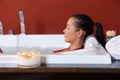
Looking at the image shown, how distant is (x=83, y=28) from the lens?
74.4 inches

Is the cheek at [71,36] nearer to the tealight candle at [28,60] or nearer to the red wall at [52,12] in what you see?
the tealight candle at [28,60]

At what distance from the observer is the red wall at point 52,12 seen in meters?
3.22

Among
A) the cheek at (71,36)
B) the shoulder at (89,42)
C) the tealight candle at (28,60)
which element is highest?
the cheek at (71,36)

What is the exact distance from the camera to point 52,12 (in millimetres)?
3256

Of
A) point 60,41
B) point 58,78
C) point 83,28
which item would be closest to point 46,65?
point 58,78

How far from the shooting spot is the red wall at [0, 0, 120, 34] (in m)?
3.22

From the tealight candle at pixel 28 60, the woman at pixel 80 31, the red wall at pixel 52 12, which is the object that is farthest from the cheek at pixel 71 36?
the red wall at pixel 52 12

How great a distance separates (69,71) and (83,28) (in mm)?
552

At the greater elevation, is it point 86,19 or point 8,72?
point 86,19

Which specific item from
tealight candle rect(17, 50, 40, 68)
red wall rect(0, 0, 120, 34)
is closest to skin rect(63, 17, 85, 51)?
→ tealight candle rect(17, 50, 40, 68)

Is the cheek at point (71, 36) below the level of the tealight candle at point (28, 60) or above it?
above

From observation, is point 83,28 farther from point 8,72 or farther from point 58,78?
point 8,72

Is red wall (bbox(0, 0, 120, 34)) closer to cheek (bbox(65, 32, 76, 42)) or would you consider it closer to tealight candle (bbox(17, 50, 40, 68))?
cheek (bbox(65, 32, 76, 42))

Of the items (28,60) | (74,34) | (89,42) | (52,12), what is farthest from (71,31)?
(52,12)
